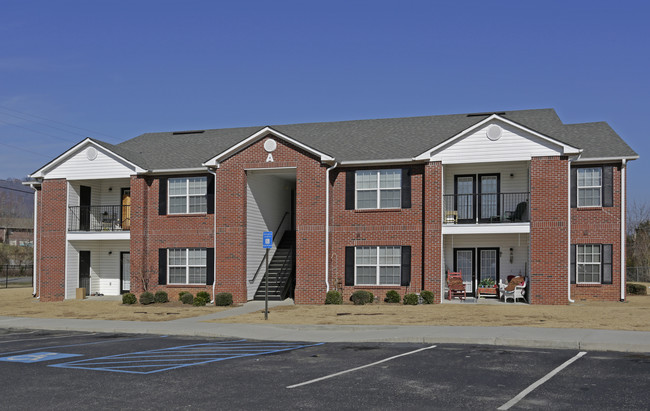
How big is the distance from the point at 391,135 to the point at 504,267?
7.70 meters

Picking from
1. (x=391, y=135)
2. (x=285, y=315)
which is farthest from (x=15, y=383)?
(x=391, y=135)

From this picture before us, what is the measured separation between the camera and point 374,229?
26.6m

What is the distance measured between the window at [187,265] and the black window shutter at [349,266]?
6.23 m

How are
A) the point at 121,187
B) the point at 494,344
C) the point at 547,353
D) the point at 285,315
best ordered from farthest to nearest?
the point at 121,187 < the point at 285,315 < the point at 494,344 < the point at 547,353

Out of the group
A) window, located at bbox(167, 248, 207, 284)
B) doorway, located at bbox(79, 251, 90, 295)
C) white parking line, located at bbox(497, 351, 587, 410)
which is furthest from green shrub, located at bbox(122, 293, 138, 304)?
white parking line, located at bbox(497, 351, 587, 410)

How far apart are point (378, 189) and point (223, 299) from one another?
7.62m

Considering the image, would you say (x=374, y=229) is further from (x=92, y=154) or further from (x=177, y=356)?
(x=177, y=356)

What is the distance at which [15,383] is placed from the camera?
10625mm

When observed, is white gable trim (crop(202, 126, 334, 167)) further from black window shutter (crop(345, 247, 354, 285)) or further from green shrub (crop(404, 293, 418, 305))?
green shrub (crop(404, 293, 418, 305))

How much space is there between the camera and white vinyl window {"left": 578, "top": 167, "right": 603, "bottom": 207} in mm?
A: 25594

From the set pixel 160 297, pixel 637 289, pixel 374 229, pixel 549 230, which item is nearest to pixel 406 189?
pixel 374 229

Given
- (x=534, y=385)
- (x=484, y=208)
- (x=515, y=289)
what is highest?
(x=484, y=208)

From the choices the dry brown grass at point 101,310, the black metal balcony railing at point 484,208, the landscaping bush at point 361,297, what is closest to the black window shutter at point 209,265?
the dry brown grass at point 101,310

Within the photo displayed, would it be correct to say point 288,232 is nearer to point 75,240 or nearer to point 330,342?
point 75,240
